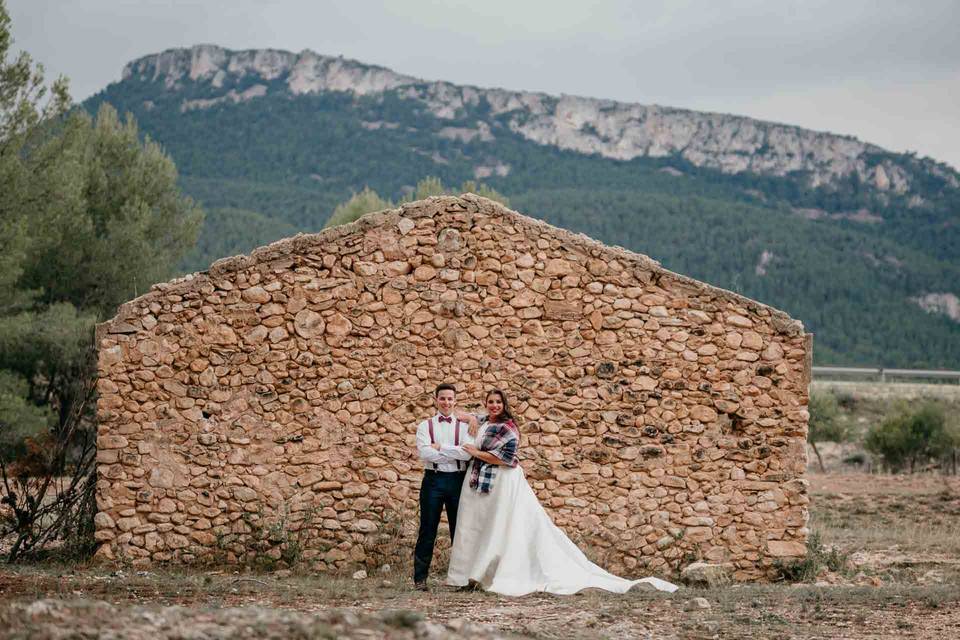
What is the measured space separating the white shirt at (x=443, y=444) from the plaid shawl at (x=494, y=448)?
15 centimetres

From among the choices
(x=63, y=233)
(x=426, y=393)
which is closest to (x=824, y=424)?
(x=63, y=233)

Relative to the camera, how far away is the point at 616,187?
69.3 m

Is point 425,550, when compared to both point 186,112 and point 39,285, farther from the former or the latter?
point 186,112

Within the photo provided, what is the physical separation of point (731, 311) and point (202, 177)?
5933 centimetres

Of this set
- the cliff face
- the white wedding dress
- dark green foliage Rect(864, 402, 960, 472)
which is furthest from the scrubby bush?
the cliff face

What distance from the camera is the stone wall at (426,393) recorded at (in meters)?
10.5

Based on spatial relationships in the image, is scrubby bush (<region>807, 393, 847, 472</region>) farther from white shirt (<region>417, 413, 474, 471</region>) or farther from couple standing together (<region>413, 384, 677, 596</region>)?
white shirt (<region>417, 413, 474, 471</region>)

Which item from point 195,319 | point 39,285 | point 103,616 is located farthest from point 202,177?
point 103,616

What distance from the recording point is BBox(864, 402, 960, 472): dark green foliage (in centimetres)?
2614

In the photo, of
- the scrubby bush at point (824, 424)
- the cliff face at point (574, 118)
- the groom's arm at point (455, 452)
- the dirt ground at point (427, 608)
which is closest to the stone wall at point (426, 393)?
the dirt ground at point (427, 608)

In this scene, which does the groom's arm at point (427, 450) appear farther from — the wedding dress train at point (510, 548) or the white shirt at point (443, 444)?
the wedding dress train at point (510, 548)

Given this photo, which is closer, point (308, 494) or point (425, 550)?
point (425, 550)

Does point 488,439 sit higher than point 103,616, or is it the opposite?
point 488,439

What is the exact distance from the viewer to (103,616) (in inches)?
238
